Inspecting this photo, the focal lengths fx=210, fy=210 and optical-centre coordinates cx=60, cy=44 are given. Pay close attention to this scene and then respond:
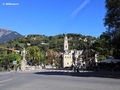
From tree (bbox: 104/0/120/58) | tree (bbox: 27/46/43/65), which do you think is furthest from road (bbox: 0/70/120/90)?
tree (bbox: 27/46/43/65)

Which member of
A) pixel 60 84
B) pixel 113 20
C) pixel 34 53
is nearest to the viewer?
pixel 60 84

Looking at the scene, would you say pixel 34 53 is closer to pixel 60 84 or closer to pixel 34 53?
pixel 34 53

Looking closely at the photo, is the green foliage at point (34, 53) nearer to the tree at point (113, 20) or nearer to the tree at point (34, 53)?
the tree at point (34, 53)

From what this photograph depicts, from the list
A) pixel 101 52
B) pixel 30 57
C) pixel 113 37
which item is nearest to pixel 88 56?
pixel 101 52

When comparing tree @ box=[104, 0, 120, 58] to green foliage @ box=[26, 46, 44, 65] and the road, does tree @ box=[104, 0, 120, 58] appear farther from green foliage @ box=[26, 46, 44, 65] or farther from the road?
green foliage @ box=[26, 46, 44, 65]

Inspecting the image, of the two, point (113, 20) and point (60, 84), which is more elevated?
point (113, 20)

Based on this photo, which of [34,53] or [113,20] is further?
[34,53]

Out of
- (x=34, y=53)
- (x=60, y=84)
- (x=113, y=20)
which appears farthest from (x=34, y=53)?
(x=60, y=84)

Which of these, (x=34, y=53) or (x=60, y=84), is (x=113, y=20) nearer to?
(x=60, y=84)

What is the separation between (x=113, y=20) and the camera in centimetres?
2972

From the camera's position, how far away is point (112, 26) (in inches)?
1195

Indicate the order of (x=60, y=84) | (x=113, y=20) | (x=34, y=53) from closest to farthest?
(x=60, y=84) → (x=113, y=20) → (x=34, y=53)

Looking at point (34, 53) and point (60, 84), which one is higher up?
point (34, 53)

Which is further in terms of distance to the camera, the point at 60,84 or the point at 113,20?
the point at 113,20
